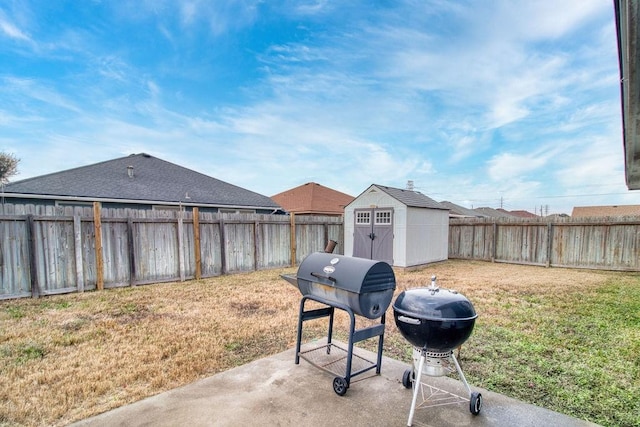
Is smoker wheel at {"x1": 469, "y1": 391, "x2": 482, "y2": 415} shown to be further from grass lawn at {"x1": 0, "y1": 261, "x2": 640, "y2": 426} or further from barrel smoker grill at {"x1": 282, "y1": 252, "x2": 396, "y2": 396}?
barrel smoker grill at {"x1": 282, "y1": 252, "x2": 396, "y2": 396}

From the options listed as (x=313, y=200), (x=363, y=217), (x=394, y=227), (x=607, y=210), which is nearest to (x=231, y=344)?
(x=394, y=227)

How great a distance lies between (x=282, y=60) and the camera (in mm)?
9648

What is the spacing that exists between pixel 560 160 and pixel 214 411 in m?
16.0

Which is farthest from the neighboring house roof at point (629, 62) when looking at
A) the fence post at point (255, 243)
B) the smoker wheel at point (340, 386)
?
the fence post at point (255, 243)

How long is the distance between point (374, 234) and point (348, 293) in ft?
25.8

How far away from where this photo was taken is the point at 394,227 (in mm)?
9781

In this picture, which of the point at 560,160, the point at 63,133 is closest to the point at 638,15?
the point at 560,160

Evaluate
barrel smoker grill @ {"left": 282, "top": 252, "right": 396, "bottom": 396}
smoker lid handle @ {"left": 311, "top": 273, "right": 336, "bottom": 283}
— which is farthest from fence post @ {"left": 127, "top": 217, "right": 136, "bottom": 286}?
smoker lid handle @ {"left": 311, "top": 273, "right": 336, "bottom": 283}

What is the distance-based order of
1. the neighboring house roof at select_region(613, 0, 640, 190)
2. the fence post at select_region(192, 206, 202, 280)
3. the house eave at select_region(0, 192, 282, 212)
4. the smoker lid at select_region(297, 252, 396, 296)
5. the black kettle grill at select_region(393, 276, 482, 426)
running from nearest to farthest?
the neighboring house roof at select_region(613, 0, 640, 190), the black kettle grill at select_region(393, 276, 482, 426), the smoker lid at select_region(297, 252, 396, 296), the fence post at select_region(192, 206, 202, 280), the house eave at select_region(0, 192, 282, 212)

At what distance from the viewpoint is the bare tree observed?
14.2 meters

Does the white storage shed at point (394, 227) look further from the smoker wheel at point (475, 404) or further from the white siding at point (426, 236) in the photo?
the smoker wheel at point (475, 404)

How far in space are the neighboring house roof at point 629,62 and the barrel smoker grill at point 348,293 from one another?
1.99 meters

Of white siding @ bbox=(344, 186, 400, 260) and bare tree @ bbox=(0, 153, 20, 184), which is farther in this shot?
bare tree @ bbox=(0, 153, 20, 184)

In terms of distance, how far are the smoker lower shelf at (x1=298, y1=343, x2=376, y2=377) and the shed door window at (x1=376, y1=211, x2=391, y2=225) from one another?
6852mm
